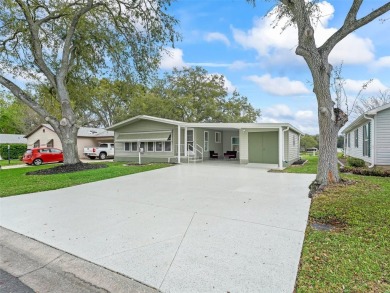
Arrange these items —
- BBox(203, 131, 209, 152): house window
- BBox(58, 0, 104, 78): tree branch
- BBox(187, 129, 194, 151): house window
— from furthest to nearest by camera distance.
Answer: BBox(203, 131, 209, 152): house window < BBox(187, 129, 194, 151): house window < BBox(58, 0, 104, 78): tree branch

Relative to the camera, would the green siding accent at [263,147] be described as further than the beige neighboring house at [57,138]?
No

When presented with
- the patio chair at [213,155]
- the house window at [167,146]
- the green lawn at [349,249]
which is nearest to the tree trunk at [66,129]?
the house window at [167,146]

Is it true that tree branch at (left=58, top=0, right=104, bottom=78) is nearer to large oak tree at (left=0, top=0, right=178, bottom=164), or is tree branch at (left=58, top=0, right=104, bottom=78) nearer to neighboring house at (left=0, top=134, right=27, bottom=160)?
large oak tree at (left=0, top=0, right=178, bottom=164)

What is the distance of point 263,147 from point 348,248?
12.7 m

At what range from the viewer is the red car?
17828 mm

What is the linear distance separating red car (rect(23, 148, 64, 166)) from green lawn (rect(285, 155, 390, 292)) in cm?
1913

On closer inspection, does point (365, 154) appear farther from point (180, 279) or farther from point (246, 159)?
point (180, 279)

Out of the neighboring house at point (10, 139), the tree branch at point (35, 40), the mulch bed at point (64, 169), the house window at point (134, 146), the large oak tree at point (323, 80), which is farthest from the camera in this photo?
the neighboring house at point (10, 139)

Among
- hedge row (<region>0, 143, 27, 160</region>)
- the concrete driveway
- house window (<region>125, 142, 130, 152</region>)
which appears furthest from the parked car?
the concrete driveway

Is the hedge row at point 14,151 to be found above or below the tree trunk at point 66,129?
below

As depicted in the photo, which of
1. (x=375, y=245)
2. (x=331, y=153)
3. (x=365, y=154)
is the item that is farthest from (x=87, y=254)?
(x=365, y=154)

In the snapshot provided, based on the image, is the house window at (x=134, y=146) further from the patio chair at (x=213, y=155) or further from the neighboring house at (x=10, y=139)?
the neighboring house at (x=10, y=139)

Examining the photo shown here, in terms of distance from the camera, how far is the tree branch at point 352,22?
6762 millimetres

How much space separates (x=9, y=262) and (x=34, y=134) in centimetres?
2788
